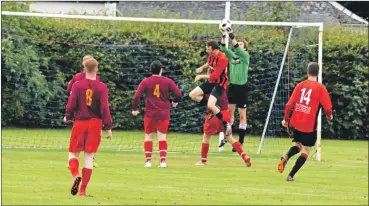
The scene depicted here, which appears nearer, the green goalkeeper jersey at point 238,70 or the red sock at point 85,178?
the red sock at point 85,178

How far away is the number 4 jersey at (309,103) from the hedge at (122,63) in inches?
295

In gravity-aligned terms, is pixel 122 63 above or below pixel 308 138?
below

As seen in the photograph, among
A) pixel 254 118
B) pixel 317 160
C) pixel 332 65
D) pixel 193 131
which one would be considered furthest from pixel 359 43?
pixel 317 160

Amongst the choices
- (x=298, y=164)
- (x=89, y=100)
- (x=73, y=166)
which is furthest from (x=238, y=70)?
(x=73, y=166)

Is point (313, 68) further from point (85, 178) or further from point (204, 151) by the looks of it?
point (85, 178)

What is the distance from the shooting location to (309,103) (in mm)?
16344

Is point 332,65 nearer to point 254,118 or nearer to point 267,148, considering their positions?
point 254,118

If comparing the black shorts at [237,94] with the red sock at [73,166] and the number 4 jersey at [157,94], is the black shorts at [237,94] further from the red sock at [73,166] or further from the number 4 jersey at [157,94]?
the red sock at [73,166]

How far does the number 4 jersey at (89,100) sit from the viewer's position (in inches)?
531

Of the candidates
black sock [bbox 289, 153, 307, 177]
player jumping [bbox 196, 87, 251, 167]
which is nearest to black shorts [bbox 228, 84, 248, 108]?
player jumping [bbox 196, 87, 251, 167]

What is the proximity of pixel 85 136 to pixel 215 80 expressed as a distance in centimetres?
548

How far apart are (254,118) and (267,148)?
14.5 ft

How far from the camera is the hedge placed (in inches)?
1000

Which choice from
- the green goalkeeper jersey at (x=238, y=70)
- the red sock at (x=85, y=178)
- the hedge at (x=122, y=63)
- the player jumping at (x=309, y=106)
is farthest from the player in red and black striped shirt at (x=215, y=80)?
the hedge at (x=122, y=63)
